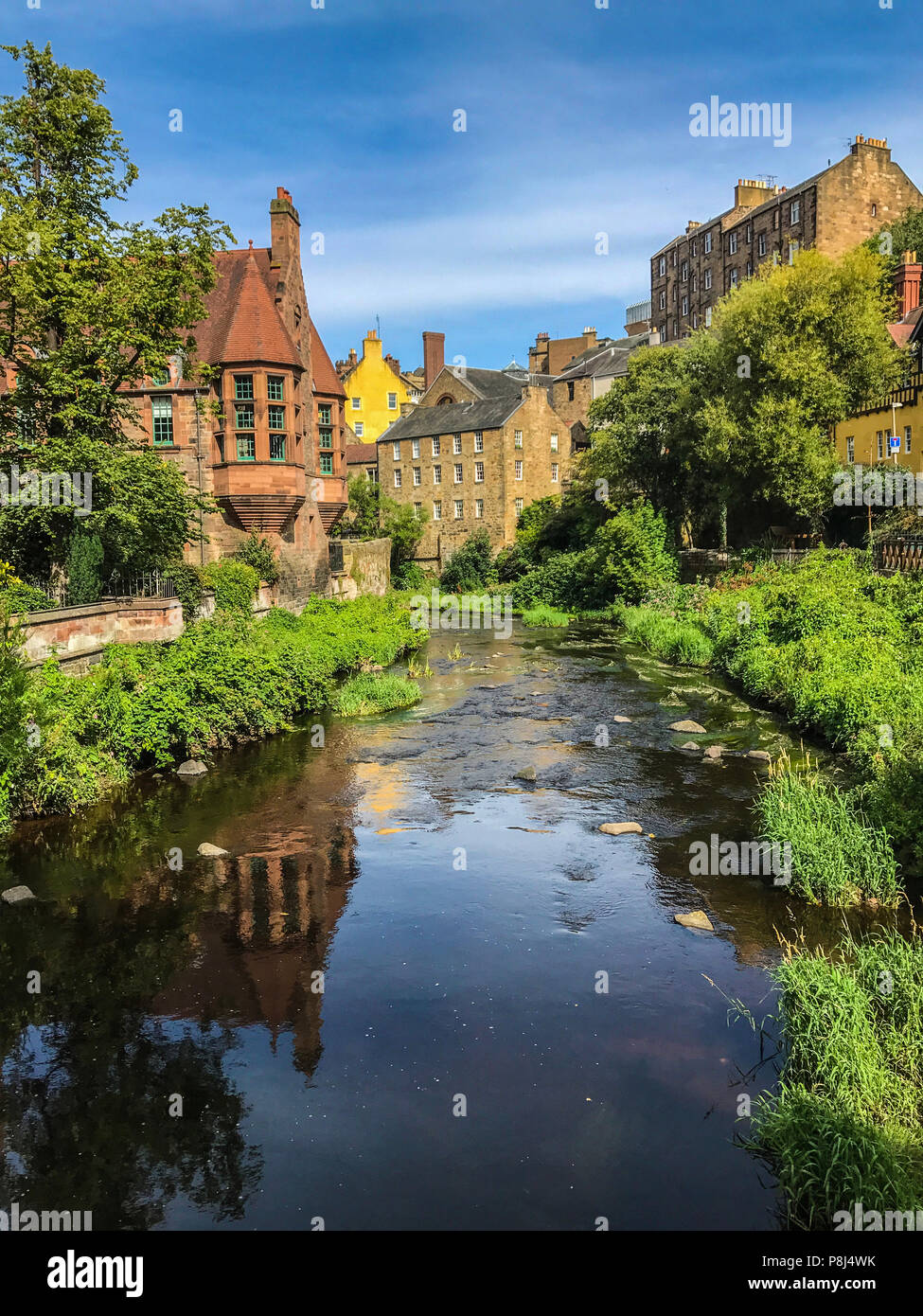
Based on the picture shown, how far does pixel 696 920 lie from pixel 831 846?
2.21 meters

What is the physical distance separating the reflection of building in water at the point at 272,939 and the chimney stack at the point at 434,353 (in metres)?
63.2

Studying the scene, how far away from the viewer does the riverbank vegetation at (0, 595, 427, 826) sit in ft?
49.9

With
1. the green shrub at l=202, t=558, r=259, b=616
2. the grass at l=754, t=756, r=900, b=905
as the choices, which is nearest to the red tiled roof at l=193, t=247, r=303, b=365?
the green shrub at l=202, t=558, r=259, b=616

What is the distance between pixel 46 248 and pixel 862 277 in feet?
89.1

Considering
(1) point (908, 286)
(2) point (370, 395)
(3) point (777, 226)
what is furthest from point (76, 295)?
(2) point (370, 395)

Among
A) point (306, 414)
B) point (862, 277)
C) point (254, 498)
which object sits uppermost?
point (862, 277)

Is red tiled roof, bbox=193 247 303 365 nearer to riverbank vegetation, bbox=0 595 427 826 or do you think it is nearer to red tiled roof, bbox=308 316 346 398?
red tiled roof, bbox=308 316 346 398

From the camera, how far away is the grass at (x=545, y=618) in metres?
43.1

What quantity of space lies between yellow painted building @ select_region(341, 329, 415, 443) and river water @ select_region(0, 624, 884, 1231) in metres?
65.2

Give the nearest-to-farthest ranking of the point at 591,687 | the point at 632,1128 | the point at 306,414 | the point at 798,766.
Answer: the point at 632,1128, the point at 798,766, the point at 591,687, the point at 306,414

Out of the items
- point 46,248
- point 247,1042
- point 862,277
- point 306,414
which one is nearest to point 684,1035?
point 247,1042

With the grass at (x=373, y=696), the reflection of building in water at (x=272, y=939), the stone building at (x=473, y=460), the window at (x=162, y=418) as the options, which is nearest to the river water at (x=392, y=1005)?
→ the reflection of building in water at (x=272, y=939)

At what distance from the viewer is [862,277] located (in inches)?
1339
